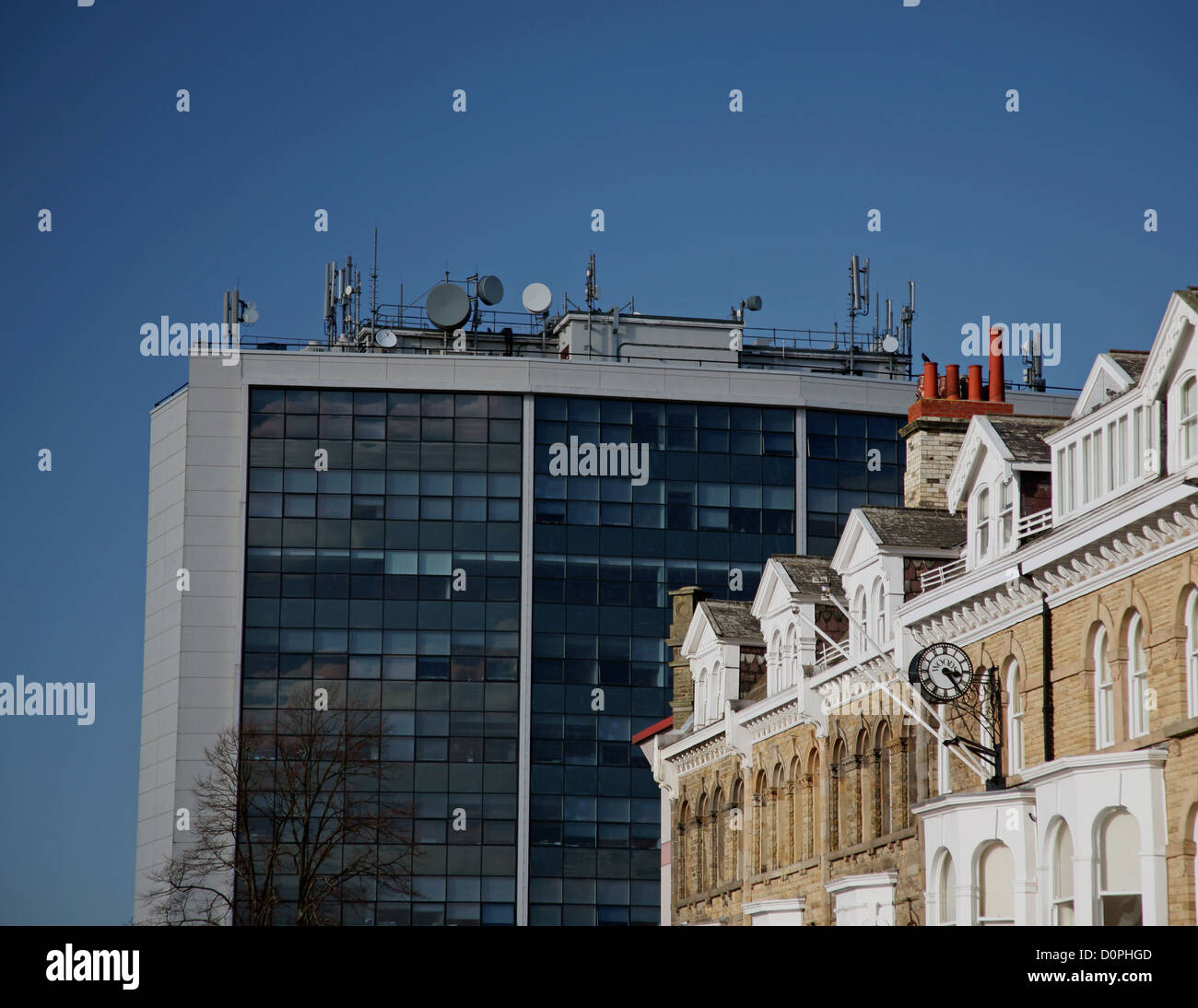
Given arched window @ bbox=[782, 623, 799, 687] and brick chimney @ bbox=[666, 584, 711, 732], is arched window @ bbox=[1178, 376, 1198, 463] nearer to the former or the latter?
arched window @ bbox=[782, 623, 799, 687]

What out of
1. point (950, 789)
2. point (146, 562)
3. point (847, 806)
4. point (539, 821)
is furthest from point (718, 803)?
point (146, 562)

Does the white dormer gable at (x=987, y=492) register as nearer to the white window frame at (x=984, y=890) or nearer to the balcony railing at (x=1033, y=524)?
the balcony railing at (x=1033, y=524)

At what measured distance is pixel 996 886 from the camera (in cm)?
3634

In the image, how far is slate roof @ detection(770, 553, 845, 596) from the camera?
5147 cm

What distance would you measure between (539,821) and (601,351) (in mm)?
26775

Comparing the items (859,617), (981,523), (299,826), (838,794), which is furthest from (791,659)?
(299,826)

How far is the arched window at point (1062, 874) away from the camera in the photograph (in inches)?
1315

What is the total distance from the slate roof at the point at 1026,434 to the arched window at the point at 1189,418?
275 inches

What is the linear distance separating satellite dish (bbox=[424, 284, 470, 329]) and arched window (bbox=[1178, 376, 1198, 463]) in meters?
83.9

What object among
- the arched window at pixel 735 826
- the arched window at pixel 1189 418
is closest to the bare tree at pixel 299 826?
the arched window at pixel 735 826

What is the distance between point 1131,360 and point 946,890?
1023cm

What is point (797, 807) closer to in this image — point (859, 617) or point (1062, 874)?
point (859, 617)
